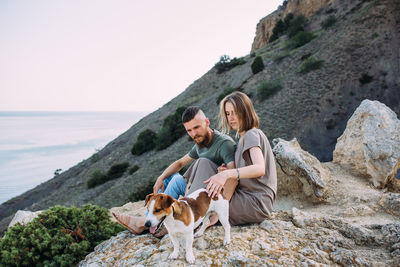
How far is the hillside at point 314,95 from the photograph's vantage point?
18.7m

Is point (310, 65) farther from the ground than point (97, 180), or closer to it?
farther from the ground

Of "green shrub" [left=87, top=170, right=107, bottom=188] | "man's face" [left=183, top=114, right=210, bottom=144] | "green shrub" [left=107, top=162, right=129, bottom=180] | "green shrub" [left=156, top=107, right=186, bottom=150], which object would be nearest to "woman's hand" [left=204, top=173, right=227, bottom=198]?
"man's face" [left=183, top=114, right=210, bottom=144]

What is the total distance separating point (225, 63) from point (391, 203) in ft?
132

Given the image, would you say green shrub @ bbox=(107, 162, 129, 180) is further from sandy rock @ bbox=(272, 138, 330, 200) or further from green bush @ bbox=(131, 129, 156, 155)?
sandy rock @ bbox=(272, 138, 330, 200)

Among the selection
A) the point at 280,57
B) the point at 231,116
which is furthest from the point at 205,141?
the point at 280,57

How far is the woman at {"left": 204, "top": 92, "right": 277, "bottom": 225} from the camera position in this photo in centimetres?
293

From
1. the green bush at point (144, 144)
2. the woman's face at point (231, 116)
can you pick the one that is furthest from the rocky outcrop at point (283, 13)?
the woman's face at point (231, 116)

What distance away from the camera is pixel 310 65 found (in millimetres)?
23797

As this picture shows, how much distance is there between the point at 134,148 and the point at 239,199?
26618mm

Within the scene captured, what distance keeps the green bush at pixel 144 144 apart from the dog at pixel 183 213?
25.7 m

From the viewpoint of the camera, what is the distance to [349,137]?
8109 millimetres

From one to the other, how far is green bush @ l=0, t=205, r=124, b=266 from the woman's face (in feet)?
10.5

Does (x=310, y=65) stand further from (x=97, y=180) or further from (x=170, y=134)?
(x=97, y=180)

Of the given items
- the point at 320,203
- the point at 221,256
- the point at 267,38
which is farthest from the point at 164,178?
the point at 267,38
